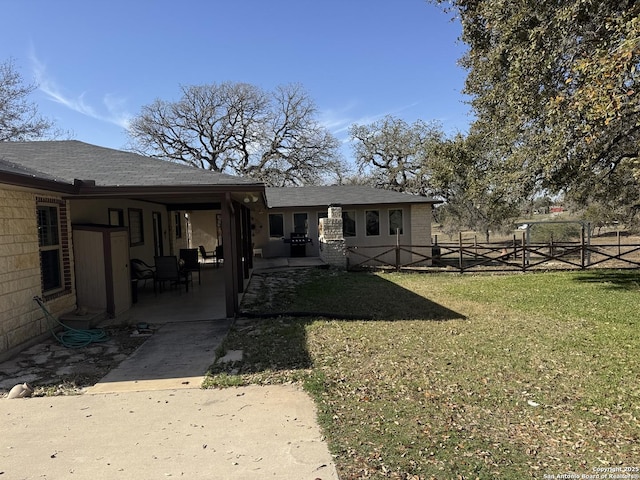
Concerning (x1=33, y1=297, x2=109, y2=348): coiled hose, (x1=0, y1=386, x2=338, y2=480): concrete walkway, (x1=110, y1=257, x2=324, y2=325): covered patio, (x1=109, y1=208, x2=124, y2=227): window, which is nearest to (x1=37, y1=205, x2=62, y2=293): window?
(x1=33, y1=297, x2=109, y2=348): coiled hose

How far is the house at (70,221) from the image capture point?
5590 millimetres

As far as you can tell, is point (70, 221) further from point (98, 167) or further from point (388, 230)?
point (388, 230)

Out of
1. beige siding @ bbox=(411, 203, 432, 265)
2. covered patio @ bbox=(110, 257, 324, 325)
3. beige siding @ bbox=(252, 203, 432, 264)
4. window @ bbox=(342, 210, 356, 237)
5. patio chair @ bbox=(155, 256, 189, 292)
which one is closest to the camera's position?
covered patio @ bbox=(110, 257, 324, 325)

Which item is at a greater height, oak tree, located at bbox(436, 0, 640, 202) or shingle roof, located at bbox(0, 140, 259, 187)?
oak tree, located at bbox(436, 0, 640, 202)

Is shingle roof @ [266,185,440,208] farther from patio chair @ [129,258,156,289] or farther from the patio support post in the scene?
the patio support post

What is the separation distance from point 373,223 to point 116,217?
35.1ft

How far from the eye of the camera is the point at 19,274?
18.9 ft

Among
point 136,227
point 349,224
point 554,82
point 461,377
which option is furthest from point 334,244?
point 461,377

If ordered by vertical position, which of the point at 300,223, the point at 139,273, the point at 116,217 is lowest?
the point at 139,273

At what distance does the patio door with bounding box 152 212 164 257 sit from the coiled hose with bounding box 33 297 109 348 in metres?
6.63

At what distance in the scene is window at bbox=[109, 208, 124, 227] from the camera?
31.1 feet

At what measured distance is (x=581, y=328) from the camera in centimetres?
670

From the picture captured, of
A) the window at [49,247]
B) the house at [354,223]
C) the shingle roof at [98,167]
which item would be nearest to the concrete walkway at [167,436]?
the window at [49,247]

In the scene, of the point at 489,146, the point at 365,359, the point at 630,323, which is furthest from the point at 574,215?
the point at 365,359
